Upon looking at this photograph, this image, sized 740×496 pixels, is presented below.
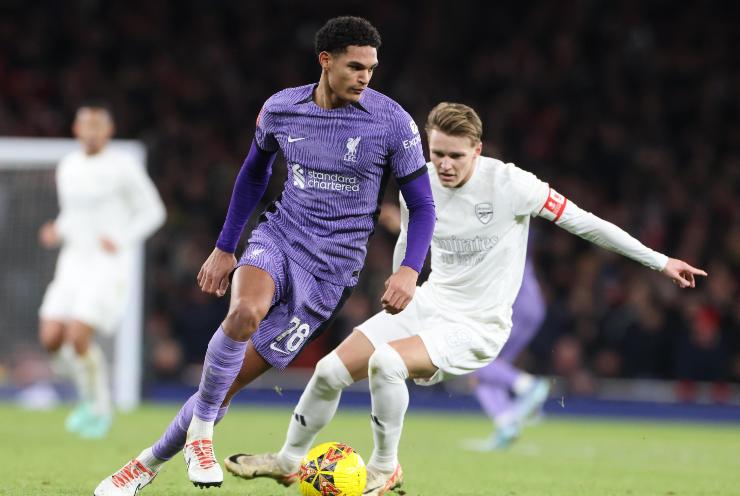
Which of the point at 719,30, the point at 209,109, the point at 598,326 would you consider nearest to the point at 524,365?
the point at 598,326

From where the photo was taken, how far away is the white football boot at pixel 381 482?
5.93 metres

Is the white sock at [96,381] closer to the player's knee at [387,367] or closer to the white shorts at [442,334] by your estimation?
the white shorts at [442,334]

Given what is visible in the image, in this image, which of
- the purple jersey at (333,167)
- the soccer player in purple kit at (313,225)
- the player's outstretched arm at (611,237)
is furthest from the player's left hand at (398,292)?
the player's outstretched arm at (611,237)

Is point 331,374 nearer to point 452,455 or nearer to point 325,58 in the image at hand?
point 325,58

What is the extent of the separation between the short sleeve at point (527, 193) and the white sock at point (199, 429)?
1.99m

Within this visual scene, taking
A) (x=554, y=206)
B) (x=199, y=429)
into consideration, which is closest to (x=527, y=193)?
(x=554, y=206)

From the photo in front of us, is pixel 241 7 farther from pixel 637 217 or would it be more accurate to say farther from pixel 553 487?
pixel 553 487

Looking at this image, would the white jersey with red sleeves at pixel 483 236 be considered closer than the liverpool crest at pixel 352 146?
No

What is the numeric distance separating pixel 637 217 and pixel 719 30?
14.0 feet

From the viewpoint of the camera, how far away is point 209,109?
56.8 ft

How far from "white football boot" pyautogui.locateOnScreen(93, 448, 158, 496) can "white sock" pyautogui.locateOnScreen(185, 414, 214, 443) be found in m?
0.27

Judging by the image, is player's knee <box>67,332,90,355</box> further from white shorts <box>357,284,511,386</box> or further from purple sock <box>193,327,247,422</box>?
Answer: purple sock <box>193,327,247,422</box>

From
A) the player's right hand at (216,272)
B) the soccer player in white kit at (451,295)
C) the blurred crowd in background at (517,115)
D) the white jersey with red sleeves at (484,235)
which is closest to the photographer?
the player's right hand at (216,272)

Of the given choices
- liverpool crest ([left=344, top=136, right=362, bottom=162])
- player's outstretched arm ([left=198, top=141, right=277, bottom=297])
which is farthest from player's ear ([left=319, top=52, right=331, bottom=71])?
player's outstretched arm ([left=198, top=141, right=277, bottom=297])
